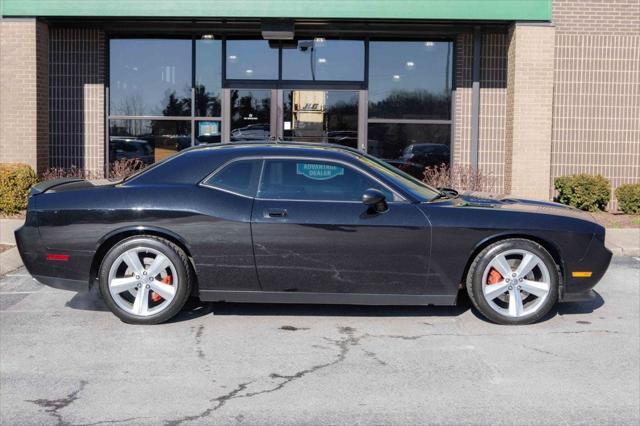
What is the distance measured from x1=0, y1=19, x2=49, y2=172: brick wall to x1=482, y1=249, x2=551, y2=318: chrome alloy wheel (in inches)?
401

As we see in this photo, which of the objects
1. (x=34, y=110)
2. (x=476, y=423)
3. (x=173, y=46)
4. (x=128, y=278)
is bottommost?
(x=476, y=423)

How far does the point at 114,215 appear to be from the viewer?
6680mm

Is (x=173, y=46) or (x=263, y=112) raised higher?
(x=173, y=46)

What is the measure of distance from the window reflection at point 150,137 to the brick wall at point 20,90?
1.70 meters

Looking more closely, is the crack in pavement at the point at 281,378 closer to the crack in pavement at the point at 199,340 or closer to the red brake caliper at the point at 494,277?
the crack in pavement at the point at 199,340

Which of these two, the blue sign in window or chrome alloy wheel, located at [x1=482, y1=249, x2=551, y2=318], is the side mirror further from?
chrome alloy wheel, located at [x1=482, y1=249, x2=551, y2=318]

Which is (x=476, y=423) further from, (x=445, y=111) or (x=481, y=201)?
(x=445, y=111)

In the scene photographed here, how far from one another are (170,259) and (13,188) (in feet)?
25.6

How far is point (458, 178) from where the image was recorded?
14.9 metres

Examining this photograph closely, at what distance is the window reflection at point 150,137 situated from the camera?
15.5 m

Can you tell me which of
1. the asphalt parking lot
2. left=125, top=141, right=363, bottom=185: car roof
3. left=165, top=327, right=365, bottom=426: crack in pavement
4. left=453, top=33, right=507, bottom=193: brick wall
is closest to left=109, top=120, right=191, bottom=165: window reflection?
left=453, top=33, right=507, bottom=193: brick wall

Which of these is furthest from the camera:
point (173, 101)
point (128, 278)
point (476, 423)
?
point (173, 101)

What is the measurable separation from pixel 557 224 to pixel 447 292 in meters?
1.10

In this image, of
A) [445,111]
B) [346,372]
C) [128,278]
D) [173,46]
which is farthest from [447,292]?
[173,46]
